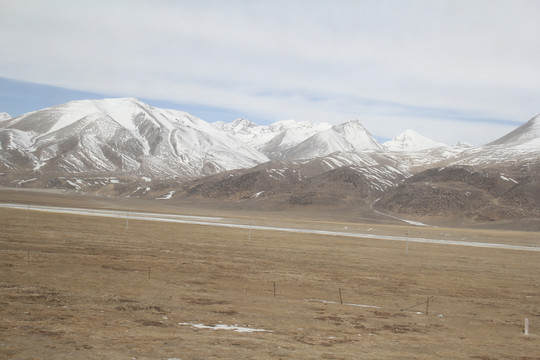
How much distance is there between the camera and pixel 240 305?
19719 mm

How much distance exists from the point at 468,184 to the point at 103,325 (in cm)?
17694

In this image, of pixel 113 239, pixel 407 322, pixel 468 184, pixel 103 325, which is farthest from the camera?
pixel 468 184

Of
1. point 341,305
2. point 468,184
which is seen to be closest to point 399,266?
point 341,305

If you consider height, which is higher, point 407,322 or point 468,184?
point 468,184

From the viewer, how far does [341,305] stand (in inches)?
855

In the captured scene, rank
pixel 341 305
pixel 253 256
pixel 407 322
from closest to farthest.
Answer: pixel 407 322
pixel 341 305
pixel 253 256

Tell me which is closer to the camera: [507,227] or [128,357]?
[128,357]

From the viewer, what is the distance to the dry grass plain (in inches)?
520

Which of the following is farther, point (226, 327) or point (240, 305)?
point (240, 305)

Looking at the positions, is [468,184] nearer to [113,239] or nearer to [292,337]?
[113,239]

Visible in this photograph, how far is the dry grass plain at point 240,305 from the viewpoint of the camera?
13.2 metres

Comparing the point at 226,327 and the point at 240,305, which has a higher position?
the point at 226,327

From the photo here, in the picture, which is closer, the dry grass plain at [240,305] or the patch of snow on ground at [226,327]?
the dry grass plain at [240,305]

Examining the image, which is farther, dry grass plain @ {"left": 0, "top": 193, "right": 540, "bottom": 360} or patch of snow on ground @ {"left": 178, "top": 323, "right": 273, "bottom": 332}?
patch of snow on ground @ {"left": 178, "top": 323, "right": 273, "bottom": 332}
